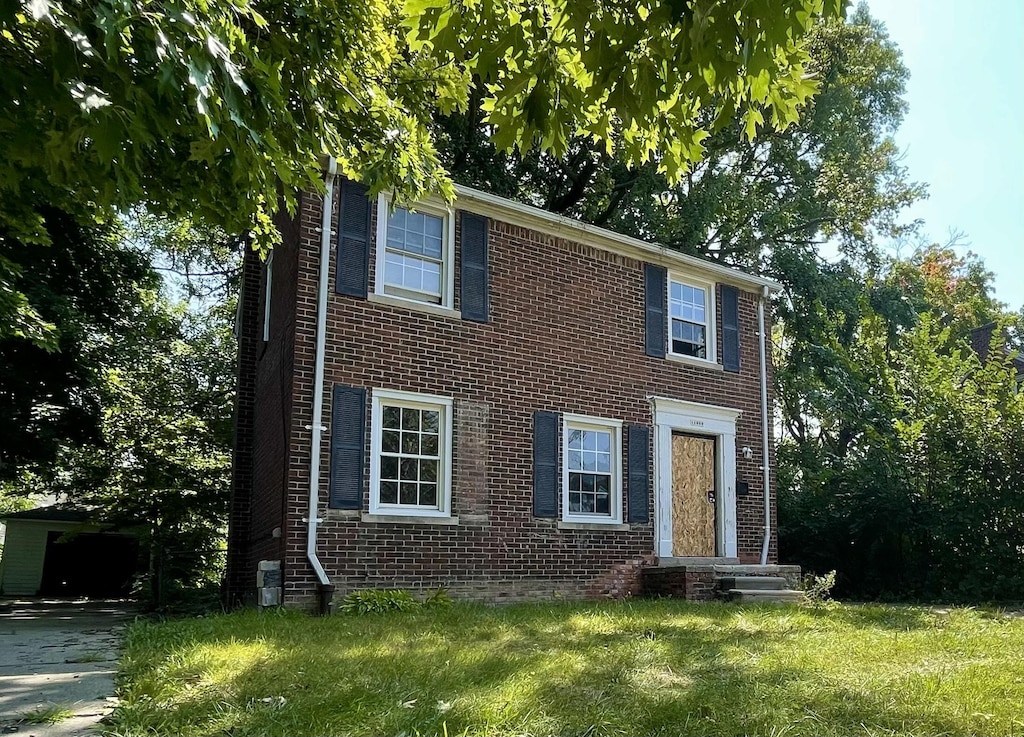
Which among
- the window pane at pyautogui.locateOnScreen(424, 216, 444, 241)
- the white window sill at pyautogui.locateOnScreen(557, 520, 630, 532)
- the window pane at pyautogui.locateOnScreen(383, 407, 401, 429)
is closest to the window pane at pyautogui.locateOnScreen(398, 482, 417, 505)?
the window pane at pyautogui.locateOnScreen(383, 407, 401, 429)

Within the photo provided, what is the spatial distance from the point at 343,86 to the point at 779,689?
16.4ft

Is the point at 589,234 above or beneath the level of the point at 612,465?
above

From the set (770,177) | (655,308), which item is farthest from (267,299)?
(770,177)

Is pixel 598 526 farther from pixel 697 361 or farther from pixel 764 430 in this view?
pixel 764 430

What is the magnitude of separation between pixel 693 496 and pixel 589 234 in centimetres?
452

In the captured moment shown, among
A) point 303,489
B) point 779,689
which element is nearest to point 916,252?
point 303,489

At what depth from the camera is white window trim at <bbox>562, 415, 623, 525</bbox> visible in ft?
38.5

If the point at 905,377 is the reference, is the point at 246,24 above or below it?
above

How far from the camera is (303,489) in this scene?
959cm

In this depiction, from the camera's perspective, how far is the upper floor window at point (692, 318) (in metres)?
13.6

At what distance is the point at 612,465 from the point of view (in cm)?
1233

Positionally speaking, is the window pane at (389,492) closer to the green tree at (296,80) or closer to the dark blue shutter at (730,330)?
the green tree at (296,80)

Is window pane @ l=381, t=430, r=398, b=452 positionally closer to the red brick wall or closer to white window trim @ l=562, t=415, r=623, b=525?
the red brick wall

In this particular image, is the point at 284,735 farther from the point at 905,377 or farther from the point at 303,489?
the point at 905,377
